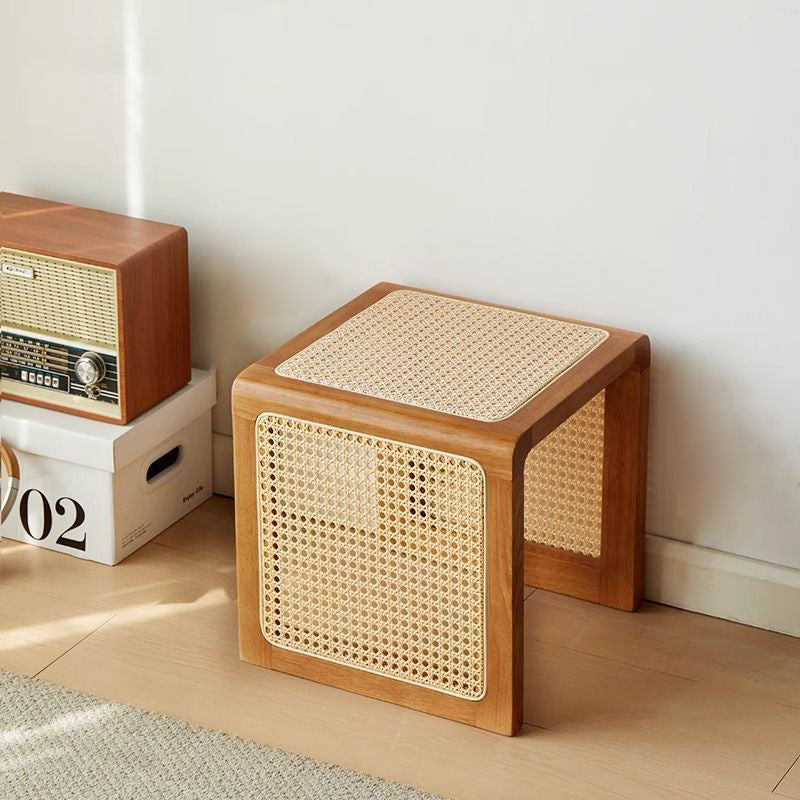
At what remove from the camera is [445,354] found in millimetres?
1789

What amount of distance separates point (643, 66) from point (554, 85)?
115mm

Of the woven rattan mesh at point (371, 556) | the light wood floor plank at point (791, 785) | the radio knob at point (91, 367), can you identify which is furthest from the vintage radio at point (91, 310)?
the light wood floor plank at point (791, 785)

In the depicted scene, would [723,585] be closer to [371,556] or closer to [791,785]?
[791,785]

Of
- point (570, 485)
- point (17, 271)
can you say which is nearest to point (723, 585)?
point (570, 485)

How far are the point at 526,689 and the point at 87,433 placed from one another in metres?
0.67

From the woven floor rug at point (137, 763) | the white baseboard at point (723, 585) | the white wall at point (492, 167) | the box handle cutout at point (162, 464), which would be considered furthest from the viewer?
the box handle cutout at point (162, 464)

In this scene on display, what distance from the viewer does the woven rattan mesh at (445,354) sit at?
168 cm

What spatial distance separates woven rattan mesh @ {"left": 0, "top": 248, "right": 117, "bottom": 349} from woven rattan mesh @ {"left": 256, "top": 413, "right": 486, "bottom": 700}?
0.36 m

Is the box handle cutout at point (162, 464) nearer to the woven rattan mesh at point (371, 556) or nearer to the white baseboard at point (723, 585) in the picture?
the woven rattan mesh at point (371, 556)

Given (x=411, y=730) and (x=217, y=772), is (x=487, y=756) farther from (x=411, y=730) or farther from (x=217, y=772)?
(x=217, y=772)

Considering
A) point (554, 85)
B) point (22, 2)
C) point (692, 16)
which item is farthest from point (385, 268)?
point (22, 2)

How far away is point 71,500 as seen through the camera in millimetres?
2053

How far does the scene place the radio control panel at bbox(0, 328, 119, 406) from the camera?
2000 mm

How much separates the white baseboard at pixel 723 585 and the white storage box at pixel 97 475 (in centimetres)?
69
